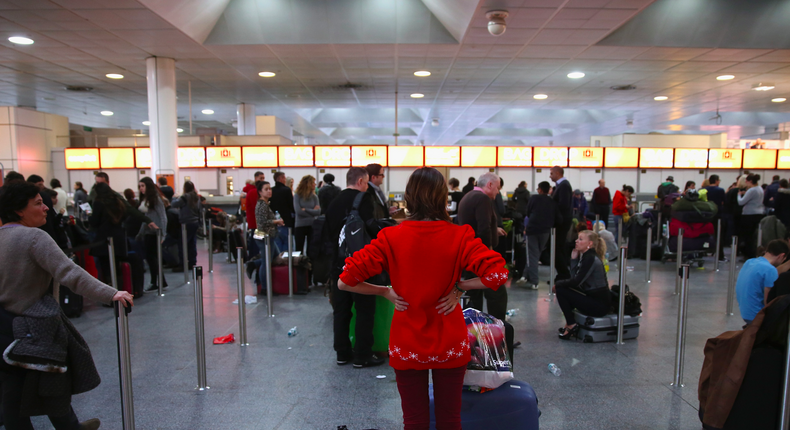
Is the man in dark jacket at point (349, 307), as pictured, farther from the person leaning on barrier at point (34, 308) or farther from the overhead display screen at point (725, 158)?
the overhead display screen at point (725, 158)

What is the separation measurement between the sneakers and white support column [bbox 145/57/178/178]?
8.46m

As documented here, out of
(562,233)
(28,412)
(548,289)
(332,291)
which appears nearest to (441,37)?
(562,233)

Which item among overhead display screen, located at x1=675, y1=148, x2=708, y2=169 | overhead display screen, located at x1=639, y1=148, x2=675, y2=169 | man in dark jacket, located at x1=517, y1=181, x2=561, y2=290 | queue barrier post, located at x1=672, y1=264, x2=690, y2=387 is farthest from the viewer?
overhead display screen, located at x1=675, y1=148, x2=708, y2=169

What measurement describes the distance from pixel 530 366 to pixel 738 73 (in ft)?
36.3

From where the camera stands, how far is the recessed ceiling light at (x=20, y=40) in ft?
28.1

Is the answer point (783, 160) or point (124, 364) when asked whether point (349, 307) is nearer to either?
point (124, 364)

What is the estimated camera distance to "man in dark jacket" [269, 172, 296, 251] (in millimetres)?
8242

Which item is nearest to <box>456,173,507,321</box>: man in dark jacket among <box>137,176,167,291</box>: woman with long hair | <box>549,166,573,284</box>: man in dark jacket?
<box>549,166,573,284</box>: man in dark jacket

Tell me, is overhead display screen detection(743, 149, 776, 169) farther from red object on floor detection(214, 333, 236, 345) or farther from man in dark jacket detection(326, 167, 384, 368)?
red object on floor detection(214, 333, 236, 345)

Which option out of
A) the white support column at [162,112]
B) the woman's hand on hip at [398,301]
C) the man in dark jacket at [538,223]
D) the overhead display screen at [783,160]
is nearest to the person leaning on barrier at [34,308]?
the woman's hand on hip at [398,301]

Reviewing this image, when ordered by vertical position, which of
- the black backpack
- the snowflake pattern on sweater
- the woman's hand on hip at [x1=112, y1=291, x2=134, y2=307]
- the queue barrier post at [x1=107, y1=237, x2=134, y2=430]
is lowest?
the black backpack

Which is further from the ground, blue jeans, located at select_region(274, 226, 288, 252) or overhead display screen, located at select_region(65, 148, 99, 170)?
overhead display screen, located at select_region(65, 148, 99, 170)

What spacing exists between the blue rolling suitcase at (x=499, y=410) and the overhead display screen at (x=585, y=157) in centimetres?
1216

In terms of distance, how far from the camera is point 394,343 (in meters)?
2.33
